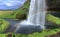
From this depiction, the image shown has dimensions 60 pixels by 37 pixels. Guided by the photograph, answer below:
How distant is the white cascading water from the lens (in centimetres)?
347

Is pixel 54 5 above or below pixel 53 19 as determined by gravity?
above

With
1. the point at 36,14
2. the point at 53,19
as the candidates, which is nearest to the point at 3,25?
the point at 36,14

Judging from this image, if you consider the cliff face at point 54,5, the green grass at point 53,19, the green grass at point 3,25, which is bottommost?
the green grass at point 3,25

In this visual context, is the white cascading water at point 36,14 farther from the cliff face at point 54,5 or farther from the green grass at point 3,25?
the green grass at point 3,25

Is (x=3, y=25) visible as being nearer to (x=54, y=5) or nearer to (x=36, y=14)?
(x=36, y=14)

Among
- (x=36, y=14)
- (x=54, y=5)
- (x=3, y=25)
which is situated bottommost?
(x=3, y=25)

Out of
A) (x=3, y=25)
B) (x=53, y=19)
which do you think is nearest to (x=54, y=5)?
(x=53, y=19)

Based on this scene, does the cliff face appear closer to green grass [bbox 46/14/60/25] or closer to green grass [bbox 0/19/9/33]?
green grass [bbox 46/14/60/25]

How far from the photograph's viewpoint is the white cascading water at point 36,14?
11.4 feet

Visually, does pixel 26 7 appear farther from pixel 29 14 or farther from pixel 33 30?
pixel 33 30

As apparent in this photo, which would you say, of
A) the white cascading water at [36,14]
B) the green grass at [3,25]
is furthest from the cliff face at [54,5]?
the green grass at [3,25]

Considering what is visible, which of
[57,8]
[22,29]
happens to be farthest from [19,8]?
[57,8]

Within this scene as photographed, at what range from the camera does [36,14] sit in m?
3.47

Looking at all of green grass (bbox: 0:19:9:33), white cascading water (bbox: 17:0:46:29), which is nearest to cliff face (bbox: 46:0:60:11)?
white cascading water (bbox: 17:0:46:29)
